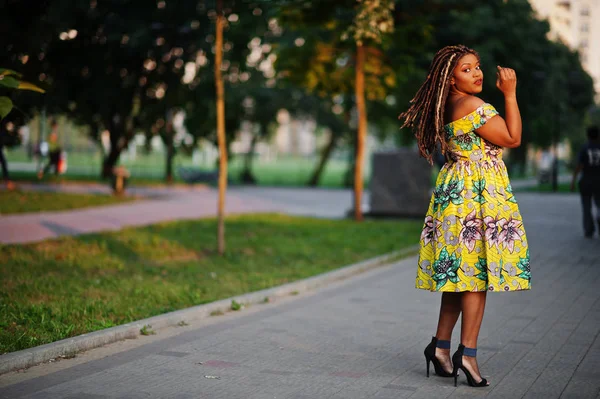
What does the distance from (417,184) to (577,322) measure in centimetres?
1237

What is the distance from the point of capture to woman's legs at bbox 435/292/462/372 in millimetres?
6191

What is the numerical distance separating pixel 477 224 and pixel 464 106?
73 cm

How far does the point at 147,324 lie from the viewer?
25.7ft

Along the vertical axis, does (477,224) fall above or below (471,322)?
above

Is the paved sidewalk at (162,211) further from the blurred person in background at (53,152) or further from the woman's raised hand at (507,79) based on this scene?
the woman's raised hand at (507,79)

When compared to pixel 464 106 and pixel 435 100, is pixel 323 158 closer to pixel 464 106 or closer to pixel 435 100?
pixel 435 100

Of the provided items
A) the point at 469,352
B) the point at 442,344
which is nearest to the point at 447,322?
the point at 442,344

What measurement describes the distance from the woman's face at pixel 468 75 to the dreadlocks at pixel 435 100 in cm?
3

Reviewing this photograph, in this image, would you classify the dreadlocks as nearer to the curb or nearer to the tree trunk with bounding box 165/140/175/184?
the curb

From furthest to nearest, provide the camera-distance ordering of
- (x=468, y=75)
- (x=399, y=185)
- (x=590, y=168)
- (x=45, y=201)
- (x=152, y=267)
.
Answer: (x=45, y=201) < (x=399, y=185) < (x=590, y=168) < (x=152, y=267) < (x=468, y=75)

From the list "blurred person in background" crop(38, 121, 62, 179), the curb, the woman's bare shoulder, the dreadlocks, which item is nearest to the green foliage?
the curb


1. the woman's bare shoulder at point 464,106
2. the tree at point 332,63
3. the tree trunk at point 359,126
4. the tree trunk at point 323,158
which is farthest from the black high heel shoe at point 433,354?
the tree trunk at point 323,158

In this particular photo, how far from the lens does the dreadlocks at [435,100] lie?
239 inches

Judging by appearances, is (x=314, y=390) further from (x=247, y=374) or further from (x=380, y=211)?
(x=380, y=211)
